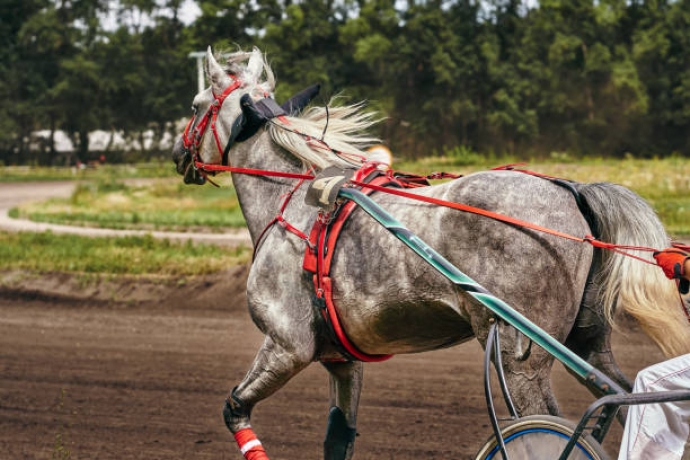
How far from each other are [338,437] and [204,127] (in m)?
1.93

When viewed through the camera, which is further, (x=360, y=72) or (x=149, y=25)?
(x=149, y=25)

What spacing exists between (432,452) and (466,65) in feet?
123

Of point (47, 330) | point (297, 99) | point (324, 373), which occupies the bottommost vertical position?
point (47, 330)

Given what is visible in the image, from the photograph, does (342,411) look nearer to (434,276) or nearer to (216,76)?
(434,276)

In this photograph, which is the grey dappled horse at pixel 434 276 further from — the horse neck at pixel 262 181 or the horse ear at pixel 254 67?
the horse ear at pixel 254 67

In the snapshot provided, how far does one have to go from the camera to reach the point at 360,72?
139 feet

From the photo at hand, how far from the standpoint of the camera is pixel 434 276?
3.84 m

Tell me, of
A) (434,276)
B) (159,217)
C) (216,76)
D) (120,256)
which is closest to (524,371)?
(434,276)

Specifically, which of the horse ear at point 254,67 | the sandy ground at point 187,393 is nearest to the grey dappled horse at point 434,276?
the horse ear at point 254,67

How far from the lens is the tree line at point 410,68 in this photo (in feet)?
120

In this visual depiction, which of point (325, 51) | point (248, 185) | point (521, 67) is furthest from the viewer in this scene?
point (325, 51)

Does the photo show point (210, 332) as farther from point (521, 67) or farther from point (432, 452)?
point (521, 67)

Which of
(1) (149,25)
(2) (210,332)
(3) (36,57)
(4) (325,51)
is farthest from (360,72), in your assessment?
(2) (210,332)

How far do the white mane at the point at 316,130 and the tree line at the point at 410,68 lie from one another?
27.1 metres
